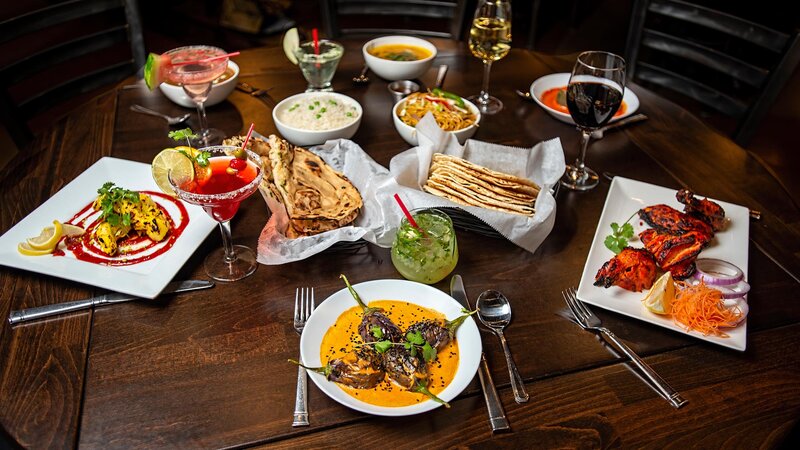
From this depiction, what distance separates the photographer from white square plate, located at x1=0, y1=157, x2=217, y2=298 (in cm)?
143

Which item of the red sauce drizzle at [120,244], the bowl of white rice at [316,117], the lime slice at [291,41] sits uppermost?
the lime slice at [291,41]

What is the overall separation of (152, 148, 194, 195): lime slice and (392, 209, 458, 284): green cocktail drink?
597mm

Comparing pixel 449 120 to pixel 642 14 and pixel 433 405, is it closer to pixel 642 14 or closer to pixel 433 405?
pixel 433 405

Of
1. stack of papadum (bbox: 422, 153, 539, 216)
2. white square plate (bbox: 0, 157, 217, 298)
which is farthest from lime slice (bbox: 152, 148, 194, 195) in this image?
stack of papadum (bbox: 422, 153, 539, 216)

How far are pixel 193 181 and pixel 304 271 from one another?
1.28 ft

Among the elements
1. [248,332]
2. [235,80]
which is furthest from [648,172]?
[235,80]

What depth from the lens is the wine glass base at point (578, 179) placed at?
1919 mm

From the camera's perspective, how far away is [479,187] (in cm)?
172

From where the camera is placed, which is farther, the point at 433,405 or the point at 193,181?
the point at 193,181

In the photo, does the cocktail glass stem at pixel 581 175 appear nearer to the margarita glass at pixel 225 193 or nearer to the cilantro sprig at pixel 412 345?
the cilantro sprig at pixel 412 345

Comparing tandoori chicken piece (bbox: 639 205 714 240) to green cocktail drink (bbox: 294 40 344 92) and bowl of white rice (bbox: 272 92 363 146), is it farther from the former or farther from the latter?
green cocktail drink (bbox: 294 40 344 92)

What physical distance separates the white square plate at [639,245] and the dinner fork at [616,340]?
4 cm

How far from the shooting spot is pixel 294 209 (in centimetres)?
165

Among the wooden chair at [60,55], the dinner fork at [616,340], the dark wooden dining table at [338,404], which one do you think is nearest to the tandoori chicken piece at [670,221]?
the dark wooden dining table at [338,404]
